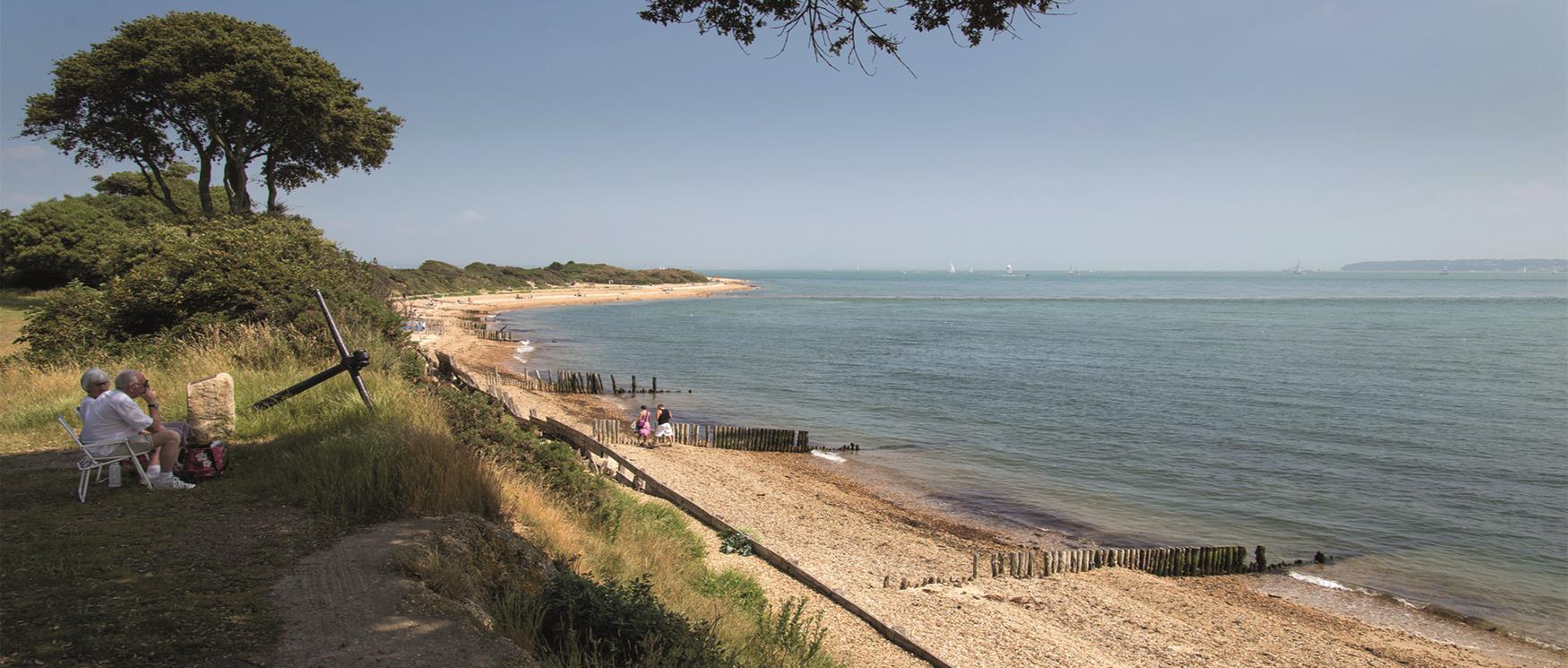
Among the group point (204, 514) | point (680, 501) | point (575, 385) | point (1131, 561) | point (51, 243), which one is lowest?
point (1131, 561)

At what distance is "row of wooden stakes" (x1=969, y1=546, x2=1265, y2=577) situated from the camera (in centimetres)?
1275

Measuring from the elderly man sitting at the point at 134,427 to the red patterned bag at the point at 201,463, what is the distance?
0.10 m

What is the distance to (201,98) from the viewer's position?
982 inches

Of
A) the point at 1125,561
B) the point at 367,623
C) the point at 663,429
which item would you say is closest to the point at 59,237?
the point at 663,429

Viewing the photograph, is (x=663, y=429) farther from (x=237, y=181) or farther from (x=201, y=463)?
(x=237, y=181)

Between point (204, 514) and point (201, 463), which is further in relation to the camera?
point (201, 463)

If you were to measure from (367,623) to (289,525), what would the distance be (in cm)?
230

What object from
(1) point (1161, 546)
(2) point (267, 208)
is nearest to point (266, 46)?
(2) point (267, 208)

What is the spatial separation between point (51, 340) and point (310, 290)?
4196 mm

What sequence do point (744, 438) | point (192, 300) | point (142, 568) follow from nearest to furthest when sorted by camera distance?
point (142, 568)
point (192, 300)
point (744, 438)

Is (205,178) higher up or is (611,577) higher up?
(205,178)

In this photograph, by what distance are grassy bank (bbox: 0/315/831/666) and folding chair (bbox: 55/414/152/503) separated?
153mm

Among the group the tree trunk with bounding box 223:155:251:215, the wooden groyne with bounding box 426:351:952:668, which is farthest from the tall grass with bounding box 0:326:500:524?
the tree trunk with bounding box 223:155:251:215

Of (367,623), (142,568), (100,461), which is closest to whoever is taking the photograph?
(367,623)
